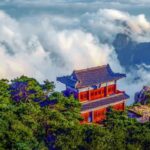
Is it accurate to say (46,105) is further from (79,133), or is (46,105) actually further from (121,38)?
(121,38)

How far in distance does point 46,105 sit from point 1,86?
3341 mm

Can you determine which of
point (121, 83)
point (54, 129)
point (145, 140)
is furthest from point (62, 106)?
point (121, 83)

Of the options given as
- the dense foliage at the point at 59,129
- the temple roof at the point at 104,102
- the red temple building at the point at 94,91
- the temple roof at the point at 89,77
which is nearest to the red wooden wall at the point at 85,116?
the red temple building at the point at 94,91

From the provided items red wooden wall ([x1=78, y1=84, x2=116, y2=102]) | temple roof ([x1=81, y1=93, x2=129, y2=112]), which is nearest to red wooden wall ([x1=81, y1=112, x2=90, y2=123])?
temple roof ([x1=81, y1=93, x2=129, y2=112])

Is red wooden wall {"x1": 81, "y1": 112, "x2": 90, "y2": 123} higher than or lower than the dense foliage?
higher

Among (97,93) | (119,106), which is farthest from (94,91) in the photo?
(119,106)

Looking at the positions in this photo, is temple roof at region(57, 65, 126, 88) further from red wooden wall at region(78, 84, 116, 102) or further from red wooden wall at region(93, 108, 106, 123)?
red wooden wall at region(93, 108, 106, 123)

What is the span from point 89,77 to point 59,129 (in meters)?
8.52

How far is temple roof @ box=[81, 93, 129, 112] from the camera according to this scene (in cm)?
3189

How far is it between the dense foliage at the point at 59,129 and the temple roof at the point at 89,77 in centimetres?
273

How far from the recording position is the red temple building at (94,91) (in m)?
31.7

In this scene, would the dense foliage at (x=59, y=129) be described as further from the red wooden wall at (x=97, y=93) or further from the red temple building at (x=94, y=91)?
the red wooden wall at (x=97, y=93)

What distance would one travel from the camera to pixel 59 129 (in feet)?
80.2

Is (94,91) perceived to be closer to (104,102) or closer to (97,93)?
(97,93)
